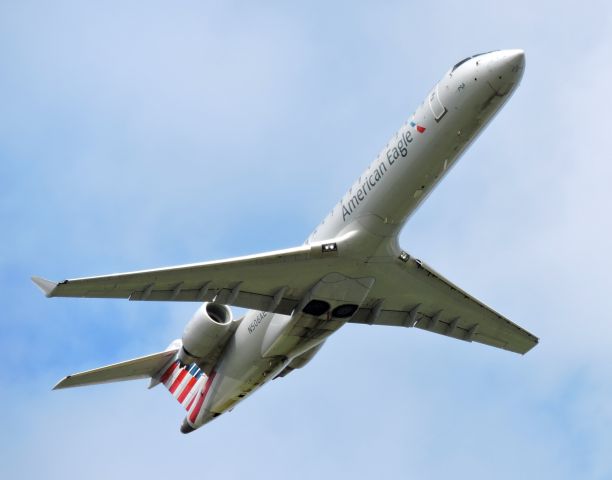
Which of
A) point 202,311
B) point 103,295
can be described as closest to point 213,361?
point 202,311

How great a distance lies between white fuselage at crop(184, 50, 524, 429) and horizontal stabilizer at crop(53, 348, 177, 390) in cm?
535

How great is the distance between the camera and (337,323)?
30.5m

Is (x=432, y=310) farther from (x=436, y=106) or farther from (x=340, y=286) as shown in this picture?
(x=436, y=106)

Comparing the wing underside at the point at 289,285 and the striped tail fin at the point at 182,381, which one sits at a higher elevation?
the wing underside at the point at 289,285

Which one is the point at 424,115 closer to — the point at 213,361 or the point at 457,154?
the point at 457,154

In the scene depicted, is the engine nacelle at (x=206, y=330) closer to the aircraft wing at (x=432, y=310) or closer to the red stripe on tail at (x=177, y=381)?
the red stripe on tail at (x=177, y=381)

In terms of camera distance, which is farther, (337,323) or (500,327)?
(500,327)

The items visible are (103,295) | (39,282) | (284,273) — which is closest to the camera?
(39,282)

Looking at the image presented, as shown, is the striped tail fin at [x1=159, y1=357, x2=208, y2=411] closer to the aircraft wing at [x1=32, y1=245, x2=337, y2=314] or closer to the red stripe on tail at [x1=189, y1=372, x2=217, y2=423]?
the red stripe on tail at [x1=189, y1=372, x2=217, y2=423]

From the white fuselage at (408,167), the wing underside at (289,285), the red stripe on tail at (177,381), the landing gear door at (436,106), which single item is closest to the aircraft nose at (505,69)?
the white fuselage at (408,167)

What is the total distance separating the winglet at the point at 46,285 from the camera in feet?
82.1

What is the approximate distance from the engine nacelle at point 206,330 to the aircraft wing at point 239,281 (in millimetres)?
2944

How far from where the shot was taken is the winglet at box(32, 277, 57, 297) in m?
25.0

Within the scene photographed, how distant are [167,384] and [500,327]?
38.3 feet
